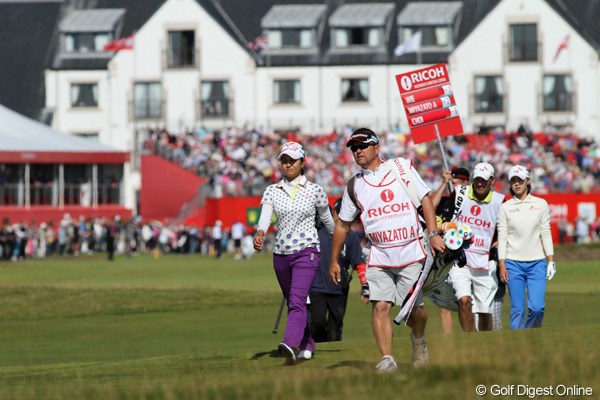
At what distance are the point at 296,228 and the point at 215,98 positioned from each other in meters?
71.8

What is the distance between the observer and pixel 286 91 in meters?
87.7

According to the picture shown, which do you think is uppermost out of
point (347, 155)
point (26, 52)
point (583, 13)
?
point (583, 13)

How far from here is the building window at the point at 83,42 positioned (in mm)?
88500

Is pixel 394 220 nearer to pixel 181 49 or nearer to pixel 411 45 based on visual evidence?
pixel 411 45

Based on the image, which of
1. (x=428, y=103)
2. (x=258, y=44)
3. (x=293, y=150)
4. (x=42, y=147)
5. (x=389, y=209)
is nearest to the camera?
(x=389, y=209)

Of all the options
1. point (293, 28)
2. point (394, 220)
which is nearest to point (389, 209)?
point (394, 220)

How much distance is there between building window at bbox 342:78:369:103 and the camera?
8738 cm

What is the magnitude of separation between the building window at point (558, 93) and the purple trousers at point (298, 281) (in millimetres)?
70422

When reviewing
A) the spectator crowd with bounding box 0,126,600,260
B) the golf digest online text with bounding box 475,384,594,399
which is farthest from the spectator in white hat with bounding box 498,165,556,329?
the spectator crowd with bounding box 0,126,600,260

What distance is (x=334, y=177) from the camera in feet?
229

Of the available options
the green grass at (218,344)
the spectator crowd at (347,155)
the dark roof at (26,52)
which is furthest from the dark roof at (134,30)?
the green grass at (218,344)

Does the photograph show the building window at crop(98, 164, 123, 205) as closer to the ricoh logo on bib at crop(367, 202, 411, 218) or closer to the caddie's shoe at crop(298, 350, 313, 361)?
the caddie's shoe at crop(298, 350, 313, 361)

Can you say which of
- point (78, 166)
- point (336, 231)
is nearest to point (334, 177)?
point (78, 166)

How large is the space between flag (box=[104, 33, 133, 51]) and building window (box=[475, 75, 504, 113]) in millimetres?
18578
